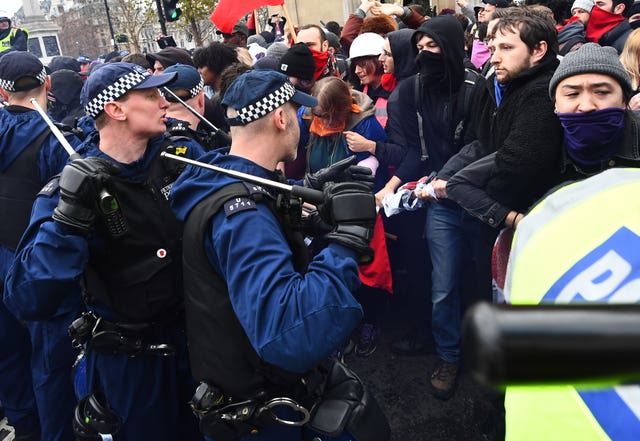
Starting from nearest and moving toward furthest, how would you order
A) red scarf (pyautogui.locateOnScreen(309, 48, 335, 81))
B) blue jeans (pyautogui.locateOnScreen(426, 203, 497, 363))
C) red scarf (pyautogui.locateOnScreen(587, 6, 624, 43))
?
blue jeans (pyautogui.locateOnScreen(426, 203, 497, 363))
red scarf (pyautogui.locateOnScreen(587, 6, 624, 43))
red scarf (pyautogui.locateOnScreen(309, 48, 335, 81))

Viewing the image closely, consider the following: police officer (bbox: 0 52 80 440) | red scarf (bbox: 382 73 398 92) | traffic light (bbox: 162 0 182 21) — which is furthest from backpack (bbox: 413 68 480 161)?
traffic light (bbox: 162 0 182 21)

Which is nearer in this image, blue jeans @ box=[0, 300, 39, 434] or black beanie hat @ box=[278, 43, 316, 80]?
blue jeans @ box=[0, 300, 39, 434]

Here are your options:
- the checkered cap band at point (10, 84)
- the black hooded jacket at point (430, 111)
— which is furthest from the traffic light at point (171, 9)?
the black hooded jacket at point (430, 111)

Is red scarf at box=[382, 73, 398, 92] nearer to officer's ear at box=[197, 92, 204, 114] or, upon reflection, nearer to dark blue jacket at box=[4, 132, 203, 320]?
officer's ear at box=[197, 92, 204, 114]

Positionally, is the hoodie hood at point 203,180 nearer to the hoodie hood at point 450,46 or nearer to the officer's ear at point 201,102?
the hoodie hood at point 450,46

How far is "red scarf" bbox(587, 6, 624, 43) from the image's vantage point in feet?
16.3

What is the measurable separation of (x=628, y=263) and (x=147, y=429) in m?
2.37

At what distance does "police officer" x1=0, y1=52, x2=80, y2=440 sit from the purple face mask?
10.1 ft

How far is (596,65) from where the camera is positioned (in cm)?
220

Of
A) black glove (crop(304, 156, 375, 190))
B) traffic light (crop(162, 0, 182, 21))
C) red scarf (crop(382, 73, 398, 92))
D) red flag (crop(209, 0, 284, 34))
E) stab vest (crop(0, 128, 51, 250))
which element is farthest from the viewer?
traffic light (crop(162, 0, 182, 21))

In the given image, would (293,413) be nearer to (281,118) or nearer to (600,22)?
(281,118)

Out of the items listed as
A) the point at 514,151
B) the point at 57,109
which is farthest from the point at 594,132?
the point at 57,109

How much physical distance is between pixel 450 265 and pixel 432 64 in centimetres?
144

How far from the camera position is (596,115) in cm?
217
